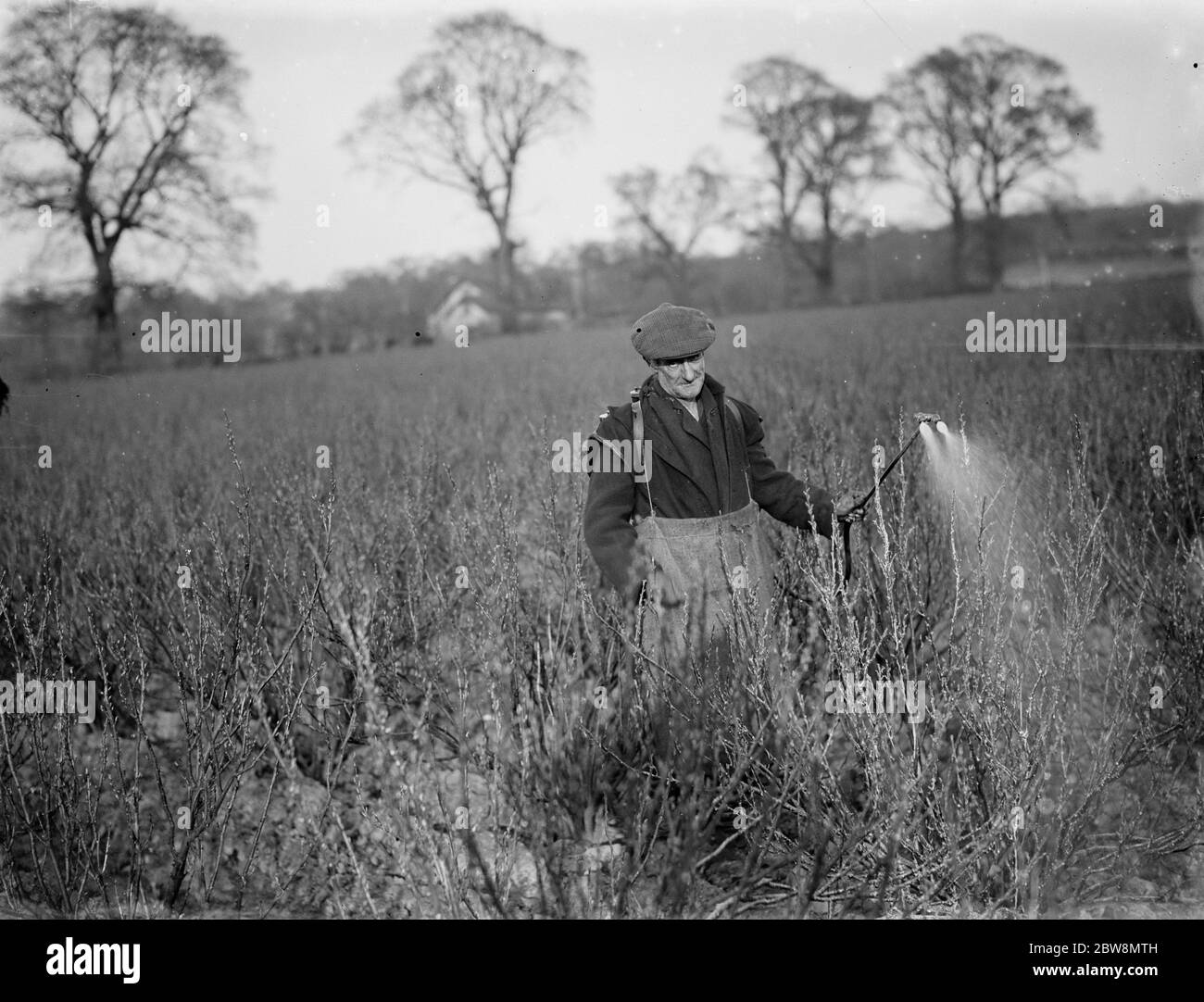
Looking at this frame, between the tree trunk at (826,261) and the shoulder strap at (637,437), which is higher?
the tree trunk at (826,261)

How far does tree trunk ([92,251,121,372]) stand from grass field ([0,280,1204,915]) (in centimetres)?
21

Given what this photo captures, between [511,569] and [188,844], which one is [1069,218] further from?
[188,844]

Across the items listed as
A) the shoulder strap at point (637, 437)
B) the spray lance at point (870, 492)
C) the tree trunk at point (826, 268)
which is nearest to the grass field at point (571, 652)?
the spray lance at point (870, 492)

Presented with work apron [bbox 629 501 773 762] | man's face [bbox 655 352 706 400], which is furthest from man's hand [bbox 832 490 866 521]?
man's face [bbox 655 352 706 400]

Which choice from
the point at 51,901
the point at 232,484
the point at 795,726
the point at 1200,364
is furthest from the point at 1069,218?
the point at 51,901

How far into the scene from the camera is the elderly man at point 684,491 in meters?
2.56

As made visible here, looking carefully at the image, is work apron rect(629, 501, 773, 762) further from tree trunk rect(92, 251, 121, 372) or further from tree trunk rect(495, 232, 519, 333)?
tree trunk rect(92, 251, 121, 372)

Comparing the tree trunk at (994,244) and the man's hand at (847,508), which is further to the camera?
the tree trunk at (994,244)

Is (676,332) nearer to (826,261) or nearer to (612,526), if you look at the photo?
(612,526)

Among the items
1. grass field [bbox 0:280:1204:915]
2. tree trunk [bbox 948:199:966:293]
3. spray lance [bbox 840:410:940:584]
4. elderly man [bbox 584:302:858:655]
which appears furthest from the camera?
tree trunk [bbox 948:199:966:293]

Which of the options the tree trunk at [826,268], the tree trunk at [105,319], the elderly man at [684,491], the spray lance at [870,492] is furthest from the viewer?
the tree trunk at [826,268]

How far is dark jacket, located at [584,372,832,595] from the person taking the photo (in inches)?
101

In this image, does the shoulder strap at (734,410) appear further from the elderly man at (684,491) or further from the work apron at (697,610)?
the work apron at (697,610)

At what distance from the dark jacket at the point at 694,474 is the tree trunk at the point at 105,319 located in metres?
2.69
